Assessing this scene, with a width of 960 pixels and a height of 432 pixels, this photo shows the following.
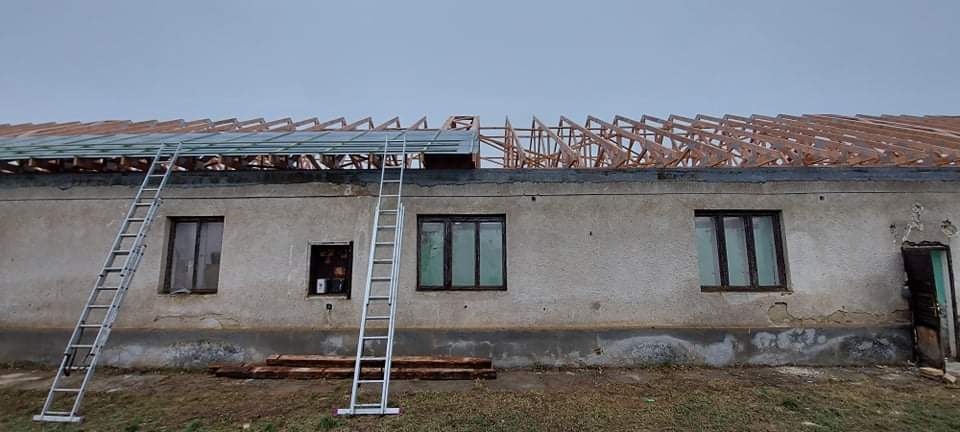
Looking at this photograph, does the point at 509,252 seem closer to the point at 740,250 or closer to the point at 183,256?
the point at 740,250

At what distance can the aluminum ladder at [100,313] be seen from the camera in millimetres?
4531

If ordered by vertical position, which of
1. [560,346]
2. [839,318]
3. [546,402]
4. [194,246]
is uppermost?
[194,246]

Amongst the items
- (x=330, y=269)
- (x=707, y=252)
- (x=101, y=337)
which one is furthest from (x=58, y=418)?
(x=707, y=252)

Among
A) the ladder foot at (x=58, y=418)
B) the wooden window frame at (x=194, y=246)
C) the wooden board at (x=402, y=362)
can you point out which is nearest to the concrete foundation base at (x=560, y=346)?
the wooden board at (x=402, y=362)

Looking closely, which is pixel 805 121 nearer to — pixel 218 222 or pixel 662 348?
pixel 662 348

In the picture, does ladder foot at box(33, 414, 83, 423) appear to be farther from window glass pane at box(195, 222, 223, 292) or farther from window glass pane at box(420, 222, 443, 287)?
window glass pane at box(420, 222, 443, 287)

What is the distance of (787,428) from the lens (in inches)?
173

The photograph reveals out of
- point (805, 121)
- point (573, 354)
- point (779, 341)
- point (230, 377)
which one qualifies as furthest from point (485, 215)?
point (805, 121)

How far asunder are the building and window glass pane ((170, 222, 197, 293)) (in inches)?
1.2

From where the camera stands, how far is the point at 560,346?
6461 millimetres

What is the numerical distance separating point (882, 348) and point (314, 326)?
8.29 m

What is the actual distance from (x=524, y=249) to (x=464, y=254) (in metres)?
0.93

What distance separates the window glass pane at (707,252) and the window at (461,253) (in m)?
3.03

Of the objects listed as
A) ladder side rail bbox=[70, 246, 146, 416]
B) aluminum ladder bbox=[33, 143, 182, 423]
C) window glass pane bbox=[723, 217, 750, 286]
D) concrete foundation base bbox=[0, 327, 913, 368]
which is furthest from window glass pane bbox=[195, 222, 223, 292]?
window glass pane bbox=[723, 217, 750, 286]
